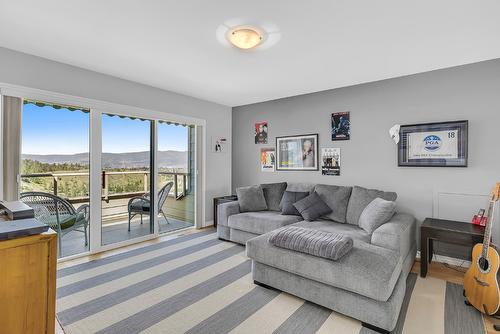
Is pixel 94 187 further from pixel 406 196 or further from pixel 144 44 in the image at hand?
pixel 406 196

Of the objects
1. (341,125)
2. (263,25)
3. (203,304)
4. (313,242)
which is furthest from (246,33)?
(203,304)

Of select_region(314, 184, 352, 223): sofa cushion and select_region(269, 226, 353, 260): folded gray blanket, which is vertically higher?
select_region(314, 184, 352, 223): sofa cushion

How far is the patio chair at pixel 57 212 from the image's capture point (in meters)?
2.97

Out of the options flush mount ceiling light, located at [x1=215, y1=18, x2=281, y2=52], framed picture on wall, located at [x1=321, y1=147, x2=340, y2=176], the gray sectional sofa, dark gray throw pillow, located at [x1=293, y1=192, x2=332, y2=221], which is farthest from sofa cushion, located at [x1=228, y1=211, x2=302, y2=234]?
flush mount ceiling light, located at [x1=215, y1=18, x2=281, y2=52]

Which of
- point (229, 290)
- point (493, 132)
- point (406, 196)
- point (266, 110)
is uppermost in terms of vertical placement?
point (266, 110)

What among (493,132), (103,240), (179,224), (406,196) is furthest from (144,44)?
(493,132)

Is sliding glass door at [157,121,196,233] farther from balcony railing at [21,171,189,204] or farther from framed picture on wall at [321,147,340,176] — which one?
framed picture on wall at [321,147,340,176]

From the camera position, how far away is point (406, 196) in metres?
3.46

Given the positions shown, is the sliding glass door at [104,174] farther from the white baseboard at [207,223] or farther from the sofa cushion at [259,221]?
the sofa cushion at [259,221]

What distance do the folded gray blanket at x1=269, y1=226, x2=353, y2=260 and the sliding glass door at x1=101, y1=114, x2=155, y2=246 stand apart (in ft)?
8.00

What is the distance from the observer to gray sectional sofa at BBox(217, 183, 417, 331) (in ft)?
6.35

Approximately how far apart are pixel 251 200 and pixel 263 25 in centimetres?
268

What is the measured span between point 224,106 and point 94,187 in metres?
2.88

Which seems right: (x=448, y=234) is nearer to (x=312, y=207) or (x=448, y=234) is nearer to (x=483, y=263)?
(x=483, y=263)
